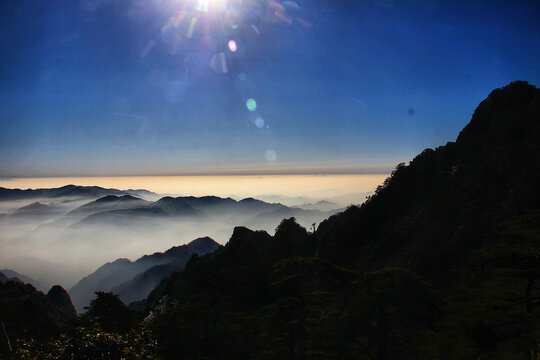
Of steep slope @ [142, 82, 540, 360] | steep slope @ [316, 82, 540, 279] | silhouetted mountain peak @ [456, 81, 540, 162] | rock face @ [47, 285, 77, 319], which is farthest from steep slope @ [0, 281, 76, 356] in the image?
silhouetted mountain peak @ [456, 81, 540, 162]

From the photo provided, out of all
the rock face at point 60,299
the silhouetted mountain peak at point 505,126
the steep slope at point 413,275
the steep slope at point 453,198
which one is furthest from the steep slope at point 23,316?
the silhouetted mountain peak at point 505,126

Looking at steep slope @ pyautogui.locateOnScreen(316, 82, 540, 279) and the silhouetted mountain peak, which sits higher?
the silhouetted mountain peak

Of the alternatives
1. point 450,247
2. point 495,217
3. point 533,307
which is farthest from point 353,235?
point 533,307

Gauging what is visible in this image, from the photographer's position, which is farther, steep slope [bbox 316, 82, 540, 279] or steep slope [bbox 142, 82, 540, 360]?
steep slope [bbox 316, 82, 540, 279]

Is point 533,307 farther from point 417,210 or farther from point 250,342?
point 417,210

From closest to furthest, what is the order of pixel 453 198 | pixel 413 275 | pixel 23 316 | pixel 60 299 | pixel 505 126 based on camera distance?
pixel 413 275 → pixel 453 198 → pixel 505 126 → pixel 23 316 → pixel 60 299

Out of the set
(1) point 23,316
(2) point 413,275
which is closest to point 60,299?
(1) point 23,316

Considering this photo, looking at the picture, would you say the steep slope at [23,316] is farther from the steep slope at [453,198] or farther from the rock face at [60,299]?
the steep slope at [453,198]

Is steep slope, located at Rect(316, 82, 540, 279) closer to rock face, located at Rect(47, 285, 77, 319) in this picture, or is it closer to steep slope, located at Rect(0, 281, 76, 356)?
steep slope, located at Rect(0, 281, 76, 356)

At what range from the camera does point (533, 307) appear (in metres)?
11.4

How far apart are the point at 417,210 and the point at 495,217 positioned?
11098 millimetres

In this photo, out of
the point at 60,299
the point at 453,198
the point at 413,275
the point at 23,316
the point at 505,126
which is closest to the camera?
the point at 413,275

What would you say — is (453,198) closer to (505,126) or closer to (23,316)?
(505,126)

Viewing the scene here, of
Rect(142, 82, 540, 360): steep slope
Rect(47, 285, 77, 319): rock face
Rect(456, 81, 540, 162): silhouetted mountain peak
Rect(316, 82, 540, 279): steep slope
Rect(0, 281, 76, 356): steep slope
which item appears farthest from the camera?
Rect(47, 285, 77, 319): rock face
